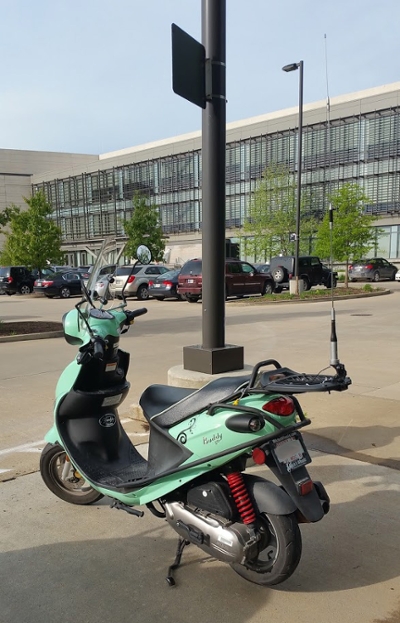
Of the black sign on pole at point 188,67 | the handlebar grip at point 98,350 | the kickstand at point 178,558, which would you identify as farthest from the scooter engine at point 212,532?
the black sign on pole at point 188,67

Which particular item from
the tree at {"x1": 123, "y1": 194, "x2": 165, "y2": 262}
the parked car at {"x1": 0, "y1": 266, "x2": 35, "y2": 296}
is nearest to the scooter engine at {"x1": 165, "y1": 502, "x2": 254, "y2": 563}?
the parked car at {"x1": 0, "y1": 266, "x2": 35, "y2": 296}

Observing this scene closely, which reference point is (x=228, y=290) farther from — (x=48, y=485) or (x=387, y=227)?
(x=387, y=227)

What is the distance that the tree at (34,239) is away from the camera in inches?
1363

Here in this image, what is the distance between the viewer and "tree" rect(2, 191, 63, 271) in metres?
34.6

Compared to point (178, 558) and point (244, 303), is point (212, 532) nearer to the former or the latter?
point (178, 558)

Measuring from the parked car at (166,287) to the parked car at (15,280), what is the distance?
10.8 meters

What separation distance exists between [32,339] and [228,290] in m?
12.3

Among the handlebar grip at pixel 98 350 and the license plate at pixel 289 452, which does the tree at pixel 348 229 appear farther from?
the license plate at pixel 289 452

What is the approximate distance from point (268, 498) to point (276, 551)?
274mm

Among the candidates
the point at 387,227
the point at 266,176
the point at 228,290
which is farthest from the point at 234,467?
the point at 387,227

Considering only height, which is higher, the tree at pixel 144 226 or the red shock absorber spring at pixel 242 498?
the tree at pixel 144 226

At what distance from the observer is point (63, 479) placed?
153 inches

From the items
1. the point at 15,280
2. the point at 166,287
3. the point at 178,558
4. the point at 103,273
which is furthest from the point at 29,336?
the point at 15,280

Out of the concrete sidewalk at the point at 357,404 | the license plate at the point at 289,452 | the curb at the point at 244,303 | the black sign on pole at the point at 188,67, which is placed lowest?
the curb at the point at 244,303
